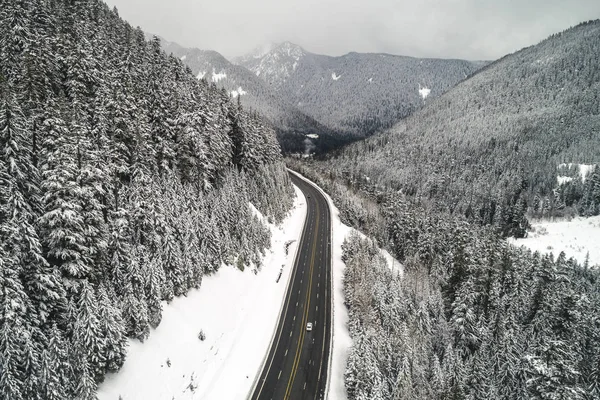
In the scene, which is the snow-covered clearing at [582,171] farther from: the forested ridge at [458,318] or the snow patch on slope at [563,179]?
the forested ridge at [458,318]

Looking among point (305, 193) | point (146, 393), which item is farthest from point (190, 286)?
point (305, 193)

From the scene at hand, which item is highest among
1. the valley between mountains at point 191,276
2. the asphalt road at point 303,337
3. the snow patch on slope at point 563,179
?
the snow patch on slope at point 563,179

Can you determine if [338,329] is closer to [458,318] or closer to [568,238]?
[458,318]

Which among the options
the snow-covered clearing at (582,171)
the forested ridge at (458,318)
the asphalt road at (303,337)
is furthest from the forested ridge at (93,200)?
the snow-covered clearing at (582,171)

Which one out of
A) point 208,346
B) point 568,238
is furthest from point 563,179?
point 208,346

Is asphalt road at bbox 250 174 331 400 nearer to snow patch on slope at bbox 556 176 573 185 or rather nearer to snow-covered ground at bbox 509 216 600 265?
snow-covered ground at bbox 509 216 600 265

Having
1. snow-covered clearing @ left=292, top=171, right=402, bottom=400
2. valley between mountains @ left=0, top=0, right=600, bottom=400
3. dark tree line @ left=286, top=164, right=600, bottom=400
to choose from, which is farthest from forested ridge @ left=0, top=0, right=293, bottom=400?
dark tree line @ left=286, top=164, right=600, bottom=400

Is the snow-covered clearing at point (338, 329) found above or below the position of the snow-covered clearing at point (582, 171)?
below
